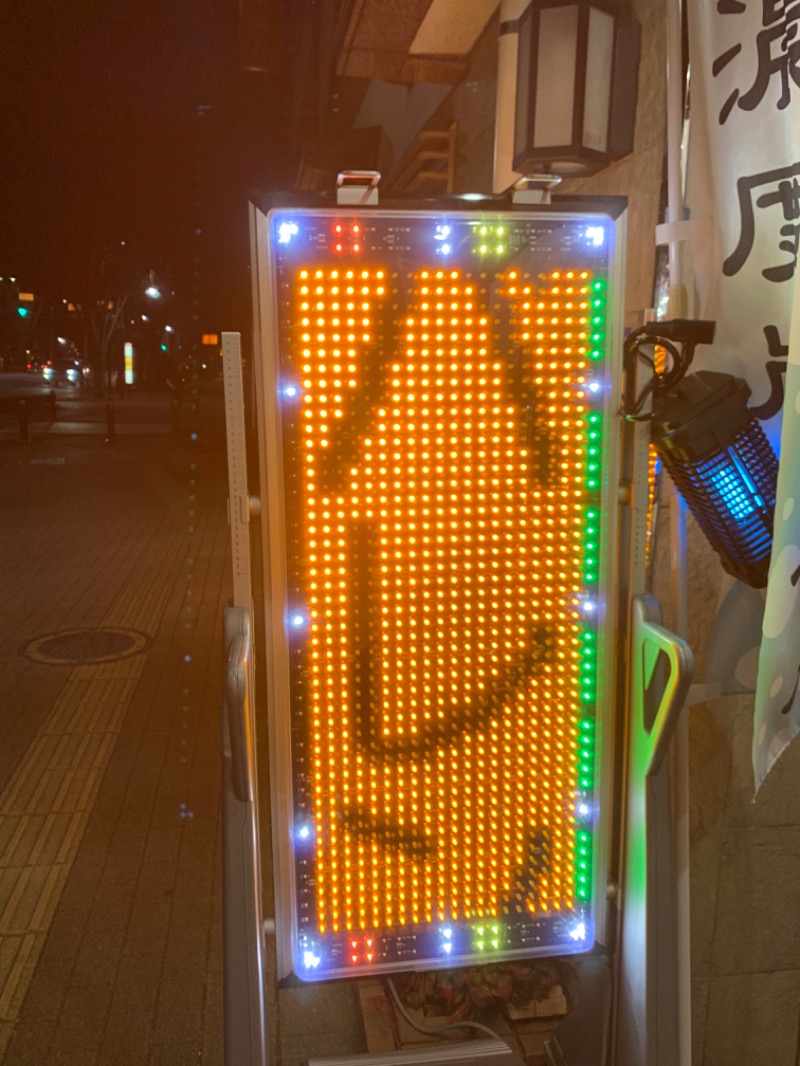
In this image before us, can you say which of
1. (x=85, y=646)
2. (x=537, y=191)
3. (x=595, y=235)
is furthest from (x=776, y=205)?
(x=85, y=646)

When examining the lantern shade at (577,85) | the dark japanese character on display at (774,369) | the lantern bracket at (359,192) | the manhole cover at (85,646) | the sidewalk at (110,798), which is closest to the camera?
the lantern bracket at (359,192)

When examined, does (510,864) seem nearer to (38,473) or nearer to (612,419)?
(612,419)

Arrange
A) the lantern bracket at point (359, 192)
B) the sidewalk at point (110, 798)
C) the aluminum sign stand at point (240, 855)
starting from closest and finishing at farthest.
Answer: the lantern bracket at point (359, 192) → the aluminum sign stand at point (240, 855) → the sidewalk at point (110, 798)

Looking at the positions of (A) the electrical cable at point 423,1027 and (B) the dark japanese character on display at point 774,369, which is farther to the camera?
(A) the electrical cable at point 423,1027

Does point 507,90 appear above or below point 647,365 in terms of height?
above

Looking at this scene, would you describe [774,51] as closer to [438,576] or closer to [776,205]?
[776,205]

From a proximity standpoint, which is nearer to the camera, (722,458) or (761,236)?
(722,458)

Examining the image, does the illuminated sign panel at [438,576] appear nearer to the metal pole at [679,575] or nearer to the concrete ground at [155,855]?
the metal pole at [679,575]

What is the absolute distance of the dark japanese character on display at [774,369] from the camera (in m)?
2.24

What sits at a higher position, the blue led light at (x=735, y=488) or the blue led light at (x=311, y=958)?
the blue led light at (x=735, y=488)

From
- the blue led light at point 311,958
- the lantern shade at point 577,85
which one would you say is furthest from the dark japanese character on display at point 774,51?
the blue led light at point 311,958

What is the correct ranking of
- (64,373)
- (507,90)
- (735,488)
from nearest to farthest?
(735,488)
(507,90)
(64,373)

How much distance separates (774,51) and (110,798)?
4.63 metres

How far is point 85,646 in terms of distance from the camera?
7.49 metres
